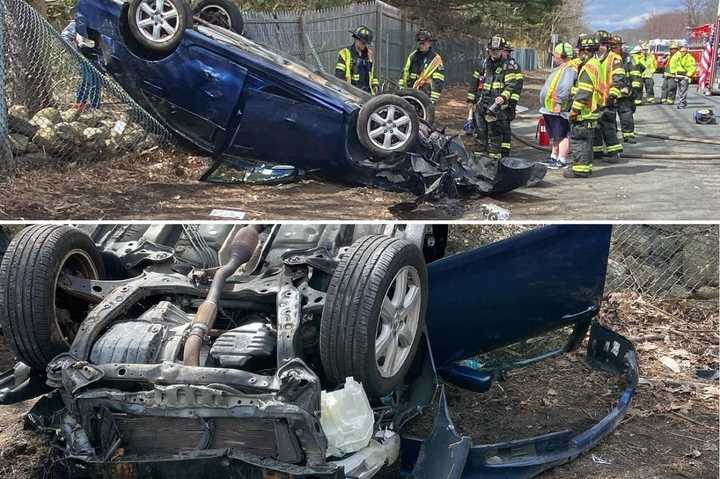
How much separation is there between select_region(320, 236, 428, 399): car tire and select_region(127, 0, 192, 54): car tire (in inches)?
122

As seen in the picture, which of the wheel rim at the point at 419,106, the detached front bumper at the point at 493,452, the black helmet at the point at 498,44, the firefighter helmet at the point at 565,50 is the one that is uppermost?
the black helmet at the point at 498,44

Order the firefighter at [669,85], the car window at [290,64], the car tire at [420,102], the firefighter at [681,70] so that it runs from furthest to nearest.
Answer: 1. the firefighter at [669,85]
2. the firefighter at [681,70]
3. the car tire at [420,102]
4. the car window at [290,64]

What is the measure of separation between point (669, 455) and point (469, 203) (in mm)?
2683

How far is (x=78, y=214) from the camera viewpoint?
502 centimetres

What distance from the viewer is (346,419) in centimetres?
267

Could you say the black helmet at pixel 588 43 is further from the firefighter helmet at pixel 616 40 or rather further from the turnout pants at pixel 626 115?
the turnout pants at pixel 626 115

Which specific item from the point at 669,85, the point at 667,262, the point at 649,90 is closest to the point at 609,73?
the point at 667,262

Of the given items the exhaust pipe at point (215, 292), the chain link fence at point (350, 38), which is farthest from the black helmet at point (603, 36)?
the exhaust pipe at point (215, 292)

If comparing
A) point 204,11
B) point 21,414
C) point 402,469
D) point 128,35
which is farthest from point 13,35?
point 402,469

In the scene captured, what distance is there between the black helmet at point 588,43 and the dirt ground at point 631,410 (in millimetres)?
2854

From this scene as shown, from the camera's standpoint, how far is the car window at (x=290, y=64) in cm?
557

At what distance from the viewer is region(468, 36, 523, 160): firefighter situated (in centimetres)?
793

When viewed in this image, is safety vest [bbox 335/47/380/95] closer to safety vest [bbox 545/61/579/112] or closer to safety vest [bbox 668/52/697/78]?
safety vest [bbox 545/61/579/112]

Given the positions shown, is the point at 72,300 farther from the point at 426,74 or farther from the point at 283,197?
the point at 426,74
